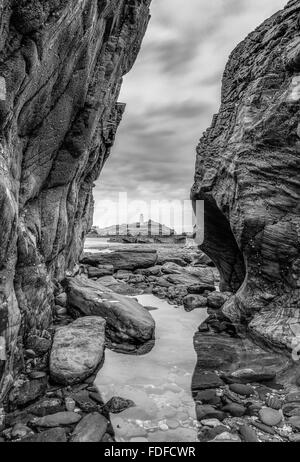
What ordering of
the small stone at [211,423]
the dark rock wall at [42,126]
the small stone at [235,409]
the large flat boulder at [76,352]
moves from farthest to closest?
the large flat boulder at [76,352]
the dark rock wall at [42,126]
the small stone at [235,409]
the small stone at [211,423]

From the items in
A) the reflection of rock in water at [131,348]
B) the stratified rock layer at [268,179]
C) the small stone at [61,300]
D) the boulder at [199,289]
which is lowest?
the boulder at [199,289]

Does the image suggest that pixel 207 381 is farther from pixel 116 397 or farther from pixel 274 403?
pixel 116 397

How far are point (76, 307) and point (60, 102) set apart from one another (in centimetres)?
823

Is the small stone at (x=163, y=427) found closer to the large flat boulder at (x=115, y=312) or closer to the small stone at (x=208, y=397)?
the small stone at (x=208, y=397)

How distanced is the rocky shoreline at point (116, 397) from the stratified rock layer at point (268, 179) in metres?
1.42

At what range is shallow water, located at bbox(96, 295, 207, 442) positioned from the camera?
5.89 meters

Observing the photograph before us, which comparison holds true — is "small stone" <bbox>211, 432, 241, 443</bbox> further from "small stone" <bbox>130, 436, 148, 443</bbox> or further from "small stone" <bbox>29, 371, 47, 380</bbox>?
"small stone" <bbox>29, 371, 47, 380</bbox>

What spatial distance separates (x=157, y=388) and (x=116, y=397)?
1231 mm

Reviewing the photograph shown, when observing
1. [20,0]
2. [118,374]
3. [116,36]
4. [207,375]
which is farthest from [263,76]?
[118,374]

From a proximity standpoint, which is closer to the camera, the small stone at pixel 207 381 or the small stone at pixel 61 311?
the small stone at pixel 207 381

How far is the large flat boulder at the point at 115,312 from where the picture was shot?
34.4 ft

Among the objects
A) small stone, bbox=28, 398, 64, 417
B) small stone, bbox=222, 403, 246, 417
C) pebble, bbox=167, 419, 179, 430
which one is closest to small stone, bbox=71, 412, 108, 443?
small stone, bbox=28, 398, 64, 417

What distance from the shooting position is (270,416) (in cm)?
627

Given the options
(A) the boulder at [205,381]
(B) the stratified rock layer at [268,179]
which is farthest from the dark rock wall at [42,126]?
(B) the stratified rock layer at [268,179]
